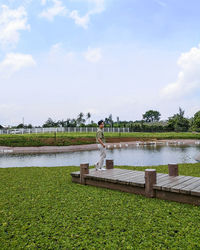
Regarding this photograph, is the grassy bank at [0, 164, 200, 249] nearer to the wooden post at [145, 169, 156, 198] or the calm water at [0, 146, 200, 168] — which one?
the wooden post at [145, 169, 156, 198]

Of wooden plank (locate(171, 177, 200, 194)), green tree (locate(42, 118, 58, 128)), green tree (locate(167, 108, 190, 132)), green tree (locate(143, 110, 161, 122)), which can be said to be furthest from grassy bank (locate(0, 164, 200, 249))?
green tree (locate(143, 110, 161, 122))

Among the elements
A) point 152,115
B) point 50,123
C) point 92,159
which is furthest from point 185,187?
point 152,115

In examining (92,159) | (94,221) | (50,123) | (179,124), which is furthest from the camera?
(50,123)

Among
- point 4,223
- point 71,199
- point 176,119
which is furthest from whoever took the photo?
point 176,119

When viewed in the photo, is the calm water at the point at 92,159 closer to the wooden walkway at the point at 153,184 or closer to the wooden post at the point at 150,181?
the wooden walkway at the point at 153,184

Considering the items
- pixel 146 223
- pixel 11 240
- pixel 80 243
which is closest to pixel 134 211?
pixel 146 223

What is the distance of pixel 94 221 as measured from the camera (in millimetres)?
3635

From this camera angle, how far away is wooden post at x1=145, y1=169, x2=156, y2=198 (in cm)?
457

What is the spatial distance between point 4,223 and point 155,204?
2.88 meters

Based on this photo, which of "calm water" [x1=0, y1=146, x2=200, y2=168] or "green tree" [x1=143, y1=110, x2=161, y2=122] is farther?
"green tree" [x1=143, y1=110, x2=161, y2=122]

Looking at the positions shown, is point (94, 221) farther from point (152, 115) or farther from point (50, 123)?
point (152, 115)

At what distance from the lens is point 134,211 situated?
4008mm

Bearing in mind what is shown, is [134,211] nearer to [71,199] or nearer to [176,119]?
[71,199]

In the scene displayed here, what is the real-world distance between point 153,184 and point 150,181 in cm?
13
